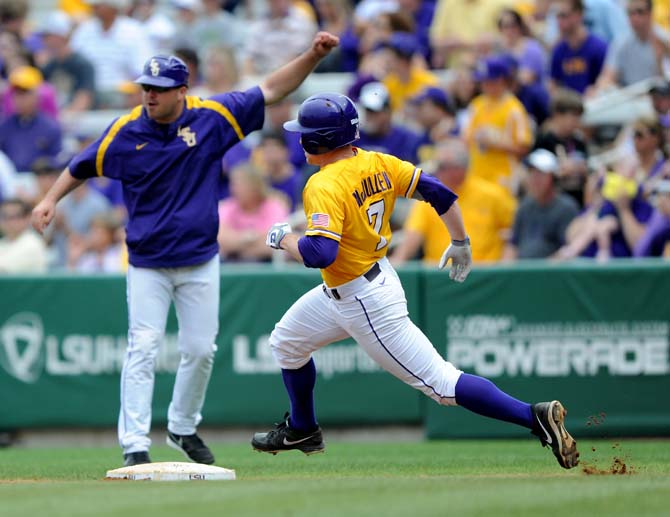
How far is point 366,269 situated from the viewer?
24.1 feet

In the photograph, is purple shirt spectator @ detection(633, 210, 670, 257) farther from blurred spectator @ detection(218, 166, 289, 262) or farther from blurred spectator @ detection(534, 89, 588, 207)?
blurred spectator @ detection(218, 166, 289, 262)

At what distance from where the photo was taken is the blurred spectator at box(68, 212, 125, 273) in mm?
13195

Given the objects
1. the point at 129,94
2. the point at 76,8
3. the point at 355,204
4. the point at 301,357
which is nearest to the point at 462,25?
the point at 129,94

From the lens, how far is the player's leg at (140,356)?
26.7ft

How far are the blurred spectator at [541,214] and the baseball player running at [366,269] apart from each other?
422cm

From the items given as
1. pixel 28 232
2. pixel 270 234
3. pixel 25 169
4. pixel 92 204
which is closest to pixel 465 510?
pixel 270 234

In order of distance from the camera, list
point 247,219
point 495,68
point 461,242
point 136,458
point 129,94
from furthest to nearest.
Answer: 1. point 129,94
2. point 495,68
3. point 247,219
4. point 136,458
5. point 461,242

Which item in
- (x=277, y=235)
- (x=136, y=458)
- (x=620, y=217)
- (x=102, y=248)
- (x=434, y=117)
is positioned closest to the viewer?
(x=277, y=235)

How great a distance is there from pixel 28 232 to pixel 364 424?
13.2ft

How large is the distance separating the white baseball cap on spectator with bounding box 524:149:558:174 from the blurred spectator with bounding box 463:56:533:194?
3.71 ft

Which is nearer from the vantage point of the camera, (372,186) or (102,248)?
(372,186)

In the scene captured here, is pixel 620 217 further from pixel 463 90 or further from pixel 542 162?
pixel 463 90

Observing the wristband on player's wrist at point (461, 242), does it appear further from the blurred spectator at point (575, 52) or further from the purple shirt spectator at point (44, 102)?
the purple shirt spectator at point (44, 102)

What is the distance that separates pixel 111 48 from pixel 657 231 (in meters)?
8.97
